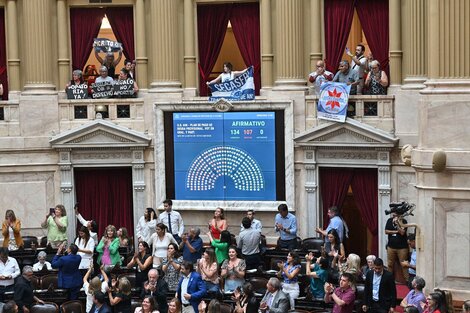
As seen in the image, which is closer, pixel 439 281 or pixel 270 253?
pixel 439 281

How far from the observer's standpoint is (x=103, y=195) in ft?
99.3

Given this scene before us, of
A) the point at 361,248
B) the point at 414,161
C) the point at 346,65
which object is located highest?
the point at 346,65

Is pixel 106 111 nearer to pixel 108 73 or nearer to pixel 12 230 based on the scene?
pixel 108 73

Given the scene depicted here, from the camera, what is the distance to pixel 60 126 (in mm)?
29875

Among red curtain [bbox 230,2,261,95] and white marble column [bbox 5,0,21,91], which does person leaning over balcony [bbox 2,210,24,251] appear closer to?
white marble column [bbox 5,0,21,91]

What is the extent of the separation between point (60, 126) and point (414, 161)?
35.7ft

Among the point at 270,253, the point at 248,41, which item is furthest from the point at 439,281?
the point at 248,41

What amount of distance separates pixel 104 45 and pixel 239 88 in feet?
11.7

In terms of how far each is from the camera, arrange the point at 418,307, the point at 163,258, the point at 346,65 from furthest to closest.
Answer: the point at 346,65 → the point at 163,258 → the point at 418,307

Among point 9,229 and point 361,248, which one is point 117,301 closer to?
point 9,229

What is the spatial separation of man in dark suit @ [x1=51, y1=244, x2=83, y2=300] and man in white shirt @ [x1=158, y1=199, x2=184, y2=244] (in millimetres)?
3532

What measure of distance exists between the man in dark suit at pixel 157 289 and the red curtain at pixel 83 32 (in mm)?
9820

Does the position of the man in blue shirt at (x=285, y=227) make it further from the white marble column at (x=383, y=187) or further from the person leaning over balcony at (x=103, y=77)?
the person leaning over balcony at (x=103, y=77)

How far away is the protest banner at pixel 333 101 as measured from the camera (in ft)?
91.1
